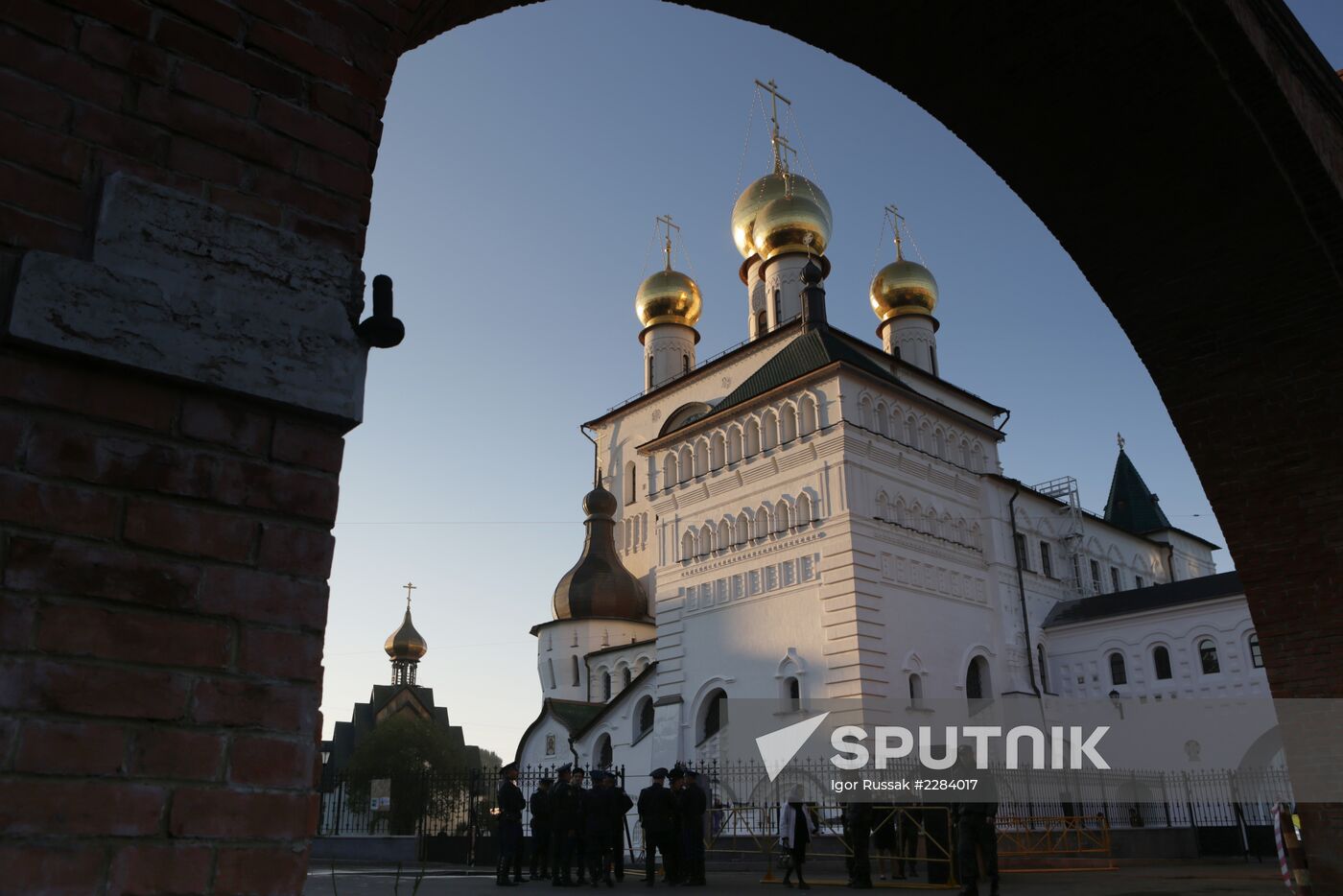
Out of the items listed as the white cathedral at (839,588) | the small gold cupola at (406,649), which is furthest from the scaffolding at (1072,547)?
the small gold cupola at (406,649)

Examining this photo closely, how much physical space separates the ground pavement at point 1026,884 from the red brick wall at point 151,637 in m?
9.20

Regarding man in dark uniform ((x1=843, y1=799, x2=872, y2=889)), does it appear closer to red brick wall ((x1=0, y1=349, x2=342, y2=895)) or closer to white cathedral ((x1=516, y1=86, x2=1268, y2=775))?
white cathedral ((x1=516, y1=86, x2=1268, y2=775))

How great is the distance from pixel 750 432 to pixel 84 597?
90.0ft

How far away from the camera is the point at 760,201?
4200 cm

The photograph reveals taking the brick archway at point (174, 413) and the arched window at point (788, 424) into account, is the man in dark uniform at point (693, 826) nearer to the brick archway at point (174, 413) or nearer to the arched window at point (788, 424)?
the brick archway at point (174, 413)

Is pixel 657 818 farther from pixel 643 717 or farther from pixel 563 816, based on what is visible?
pixel 643 717

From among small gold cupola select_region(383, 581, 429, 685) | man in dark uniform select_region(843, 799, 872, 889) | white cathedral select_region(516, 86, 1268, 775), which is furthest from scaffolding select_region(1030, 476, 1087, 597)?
small gold cupola select_region(383, 581, 429, 685)

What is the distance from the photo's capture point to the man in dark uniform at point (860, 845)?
43.6ft

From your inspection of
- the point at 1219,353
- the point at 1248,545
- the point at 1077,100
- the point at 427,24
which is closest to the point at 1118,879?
the point at 1248,545

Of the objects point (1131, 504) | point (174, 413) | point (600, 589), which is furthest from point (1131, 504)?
point (174, 413)

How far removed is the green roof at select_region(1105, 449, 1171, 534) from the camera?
45.5 m

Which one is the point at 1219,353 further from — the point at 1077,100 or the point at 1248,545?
the point at 1077,100

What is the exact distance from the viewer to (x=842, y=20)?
4473mm

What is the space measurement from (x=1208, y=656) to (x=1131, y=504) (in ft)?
59.4
